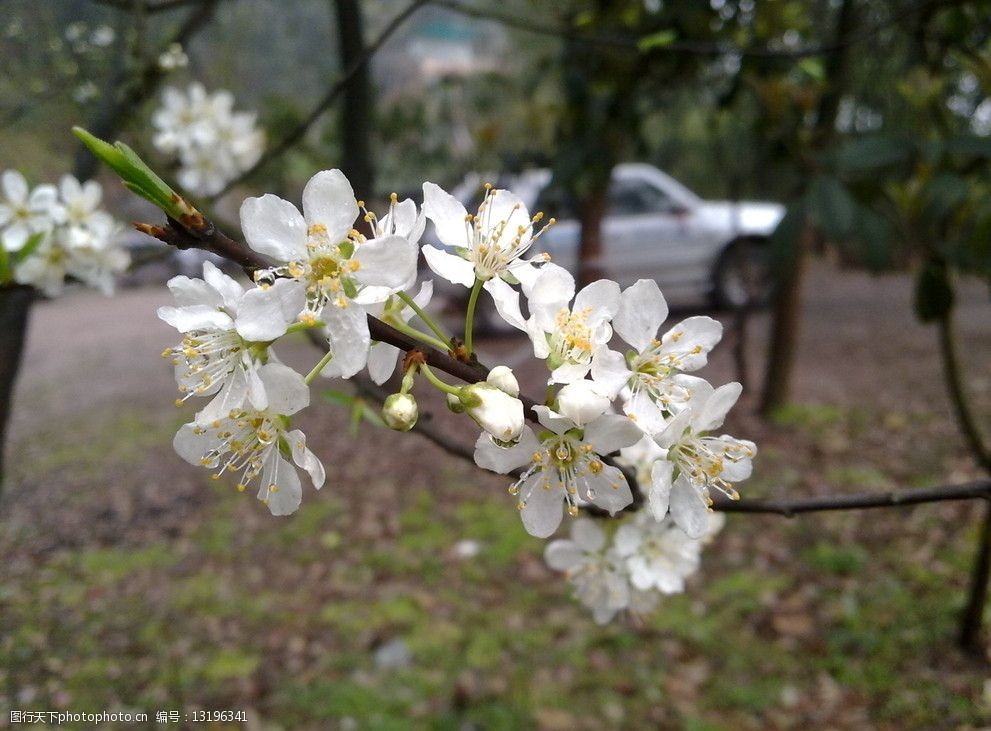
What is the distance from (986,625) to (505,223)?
2.40m

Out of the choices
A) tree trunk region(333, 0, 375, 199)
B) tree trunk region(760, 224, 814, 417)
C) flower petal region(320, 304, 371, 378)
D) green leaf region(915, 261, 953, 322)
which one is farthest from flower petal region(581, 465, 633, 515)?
tree trunk region(760, 224, 814, 417)

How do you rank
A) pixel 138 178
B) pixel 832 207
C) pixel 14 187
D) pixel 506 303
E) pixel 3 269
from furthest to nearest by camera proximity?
1. pixel 832 207
2. pixel 14 187
3. pixel 3 269
4. pixel 506 303
5. pixel 138 178

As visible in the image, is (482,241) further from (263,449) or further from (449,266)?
(263,449)

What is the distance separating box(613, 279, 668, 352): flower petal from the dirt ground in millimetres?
693

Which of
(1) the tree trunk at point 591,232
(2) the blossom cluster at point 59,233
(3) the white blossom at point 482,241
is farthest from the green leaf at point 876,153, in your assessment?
(1) the tree trunk at point 591,232

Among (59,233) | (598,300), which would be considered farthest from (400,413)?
(59,233)

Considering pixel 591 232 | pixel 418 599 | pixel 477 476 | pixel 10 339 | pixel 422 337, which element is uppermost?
pixel 422 337

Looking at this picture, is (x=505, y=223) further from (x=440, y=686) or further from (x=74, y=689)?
(x=440, y=686)

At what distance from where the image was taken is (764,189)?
9812mm

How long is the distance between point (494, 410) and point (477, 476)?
123 inches

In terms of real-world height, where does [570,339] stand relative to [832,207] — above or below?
above

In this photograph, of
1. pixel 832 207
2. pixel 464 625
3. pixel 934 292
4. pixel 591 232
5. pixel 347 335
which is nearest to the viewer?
pixel 347 335

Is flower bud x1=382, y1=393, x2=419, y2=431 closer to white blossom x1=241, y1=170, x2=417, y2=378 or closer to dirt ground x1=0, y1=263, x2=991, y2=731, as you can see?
white blossom x1=241, y1=170, x2=417, y2=378

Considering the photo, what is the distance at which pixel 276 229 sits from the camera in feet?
2.46
